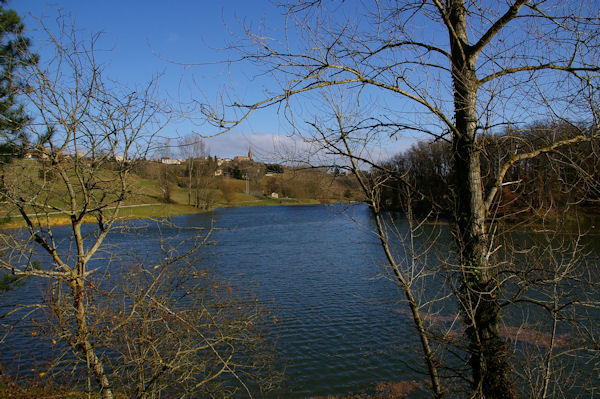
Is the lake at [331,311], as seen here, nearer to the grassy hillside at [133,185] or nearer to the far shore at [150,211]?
the grassy hillside at [133,185]

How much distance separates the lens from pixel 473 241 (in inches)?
151

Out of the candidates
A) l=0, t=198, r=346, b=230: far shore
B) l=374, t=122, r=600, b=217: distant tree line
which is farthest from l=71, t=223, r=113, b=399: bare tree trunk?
l=374, t=122, r=600, b=217: distant tree line

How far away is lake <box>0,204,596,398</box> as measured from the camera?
9070mm

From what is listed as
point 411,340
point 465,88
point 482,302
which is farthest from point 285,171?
point 411,340

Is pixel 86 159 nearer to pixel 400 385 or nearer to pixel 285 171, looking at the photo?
pixel 285 171

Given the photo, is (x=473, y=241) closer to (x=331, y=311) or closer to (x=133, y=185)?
(x=133, y=185)

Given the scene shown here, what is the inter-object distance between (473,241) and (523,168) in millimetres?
1447

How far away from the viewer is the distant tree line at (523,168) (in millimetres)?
3926

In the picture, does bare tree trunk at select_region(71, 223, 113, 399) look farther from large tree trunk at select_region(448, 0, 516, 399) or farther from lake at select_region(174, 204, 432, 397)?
large tree trunk at select_region(448, 0, 516, 399)

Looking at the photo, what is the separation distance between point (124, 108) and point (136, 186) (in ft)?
3.57

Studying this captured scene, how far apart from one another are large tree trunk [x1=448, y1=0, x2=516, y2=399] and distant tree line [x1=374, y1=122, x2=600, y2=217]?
0.17 meters

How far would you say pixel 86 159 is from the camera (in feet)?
17.0

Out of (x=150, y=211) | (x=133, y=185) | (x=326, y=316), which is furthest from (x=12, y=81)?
(x=150, y=211)

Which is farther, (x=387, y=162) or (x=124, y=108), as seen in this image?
(x=124, y=108)
